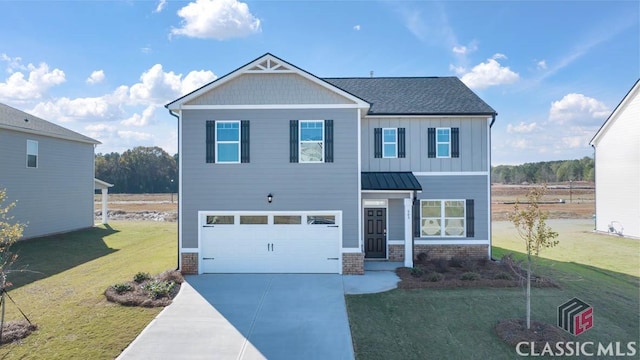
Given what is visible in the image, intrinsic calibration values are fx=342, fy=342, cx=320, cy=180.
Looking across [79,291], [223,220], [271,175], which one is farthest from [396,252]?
[79,291]

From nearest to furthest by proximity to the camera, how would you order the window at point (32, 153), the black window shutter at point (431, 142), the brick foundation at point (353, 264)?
the brick foundation at point (353, 264) < the black window shutter at point (431, 142) < the window at point (32, 153)

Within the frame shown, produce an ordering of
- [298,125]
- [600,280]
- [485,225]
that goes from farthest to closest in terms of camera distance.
→ [485,225], [298,125], [600,280]

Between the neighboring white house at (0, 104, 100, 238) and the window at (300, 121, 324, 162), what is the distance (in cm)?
1399

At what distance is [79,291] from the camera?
9805mm

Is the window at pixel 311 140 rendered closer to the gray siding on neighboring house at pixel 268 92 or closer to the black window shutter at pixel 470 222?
the gray siding on neighboring house at pixel 268 92

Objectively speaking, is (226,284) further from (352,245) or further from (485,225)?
(485,225)

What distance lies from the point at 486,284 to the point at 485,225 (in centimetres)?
348

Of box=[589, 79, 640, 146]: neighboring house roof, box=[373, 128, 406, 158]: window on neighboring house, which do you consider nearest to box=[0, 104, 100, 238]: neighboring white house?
box=[373, 128, 406, 158]: window on neighboring house

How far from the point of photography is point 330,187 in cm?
1165

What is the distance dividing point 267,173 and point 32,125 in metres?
15.7

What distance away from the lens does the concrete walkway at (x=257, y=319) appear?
6.71 m

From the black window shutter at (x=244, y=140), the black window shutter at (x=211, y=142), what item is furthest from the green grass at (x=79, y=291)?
the black window shutter at (x=244, y=140)

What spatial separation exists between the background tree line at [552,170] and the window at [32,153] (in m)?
61.3

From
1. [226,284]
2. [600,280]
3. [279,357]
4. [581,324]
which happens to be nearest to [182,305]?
[226,284]
